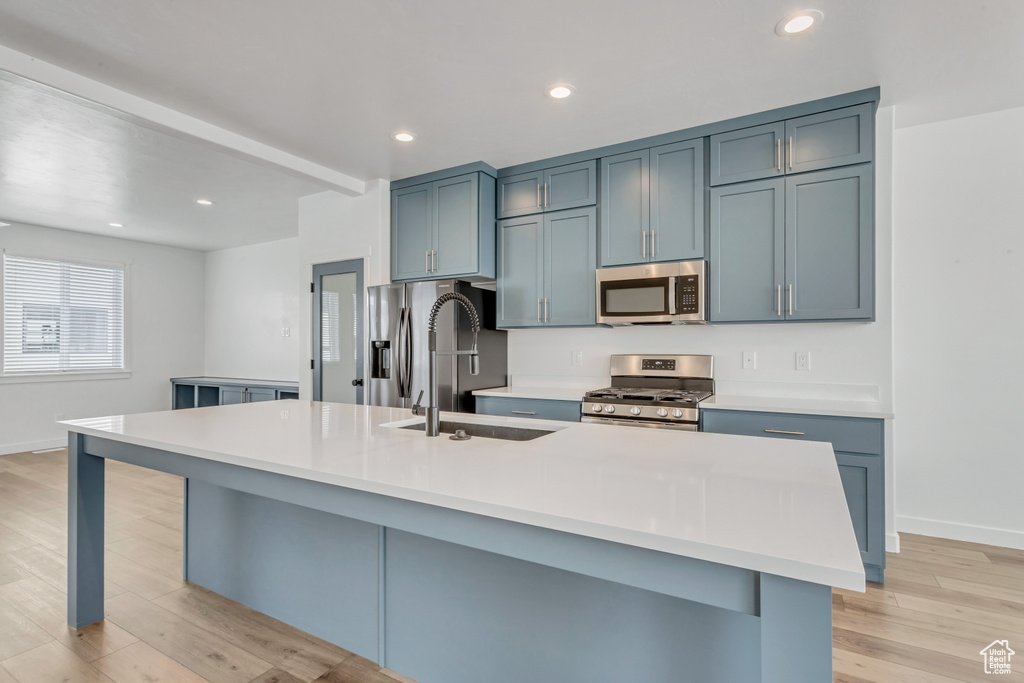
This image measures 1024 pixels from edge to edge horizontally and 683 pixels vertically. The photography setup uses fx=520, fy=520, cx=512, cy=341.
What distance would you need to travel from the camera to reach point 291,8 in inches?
80.9

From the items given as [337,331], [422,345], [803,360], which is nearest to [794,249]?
[803,360]

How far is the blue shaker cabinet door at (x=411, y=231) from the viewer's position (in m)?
4.07

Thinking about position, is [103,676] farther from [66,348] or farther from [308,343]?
[66,348]

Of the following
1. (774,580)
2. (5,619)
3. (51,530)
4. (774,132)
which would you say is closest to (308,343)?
(51,530)

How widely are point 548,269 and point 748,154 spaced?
1.46 metres

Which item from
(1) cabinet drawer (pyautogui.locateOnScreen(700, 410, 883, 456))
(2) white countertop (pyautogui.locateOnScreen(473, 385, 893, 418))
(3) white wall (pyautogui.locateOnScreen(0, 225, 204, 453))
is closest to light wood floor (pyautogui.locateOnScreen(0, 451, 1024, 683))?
(1) cabinet drawer (pyautogui.locateOnScreen(700, 410, 883, 456))

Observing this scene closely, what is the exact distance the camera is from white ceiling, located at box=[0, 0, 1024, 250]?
2.08 meters

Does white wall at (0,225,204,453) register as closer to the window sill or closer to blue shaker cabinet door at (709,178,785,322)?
the window sill

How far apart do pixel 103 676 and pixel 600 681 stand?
→ 1.80m

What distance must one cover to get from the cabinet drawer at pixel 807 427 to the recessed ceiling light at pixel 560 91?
1897 millimetres

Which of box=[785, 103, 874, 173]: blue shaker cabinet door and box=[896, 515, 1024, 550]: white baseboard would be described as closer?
box=[785, 103, 874, 173]: blue shaker cabinet door

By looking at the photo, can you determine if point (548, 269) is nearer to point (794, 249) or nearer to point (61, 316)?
point (794, 249)

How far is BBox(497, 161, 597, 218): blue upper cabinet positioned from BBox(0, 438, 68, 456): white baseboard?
225 inches
